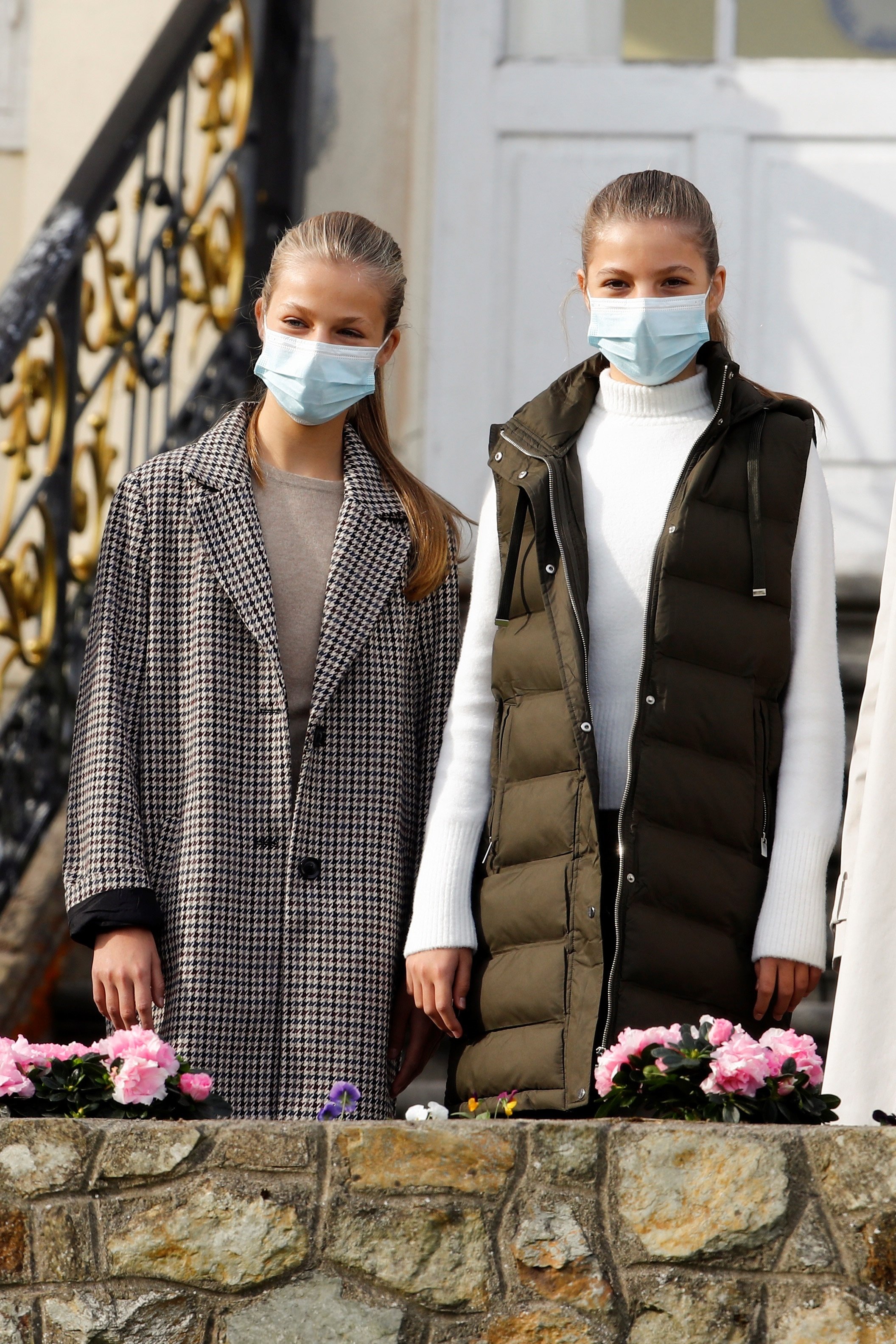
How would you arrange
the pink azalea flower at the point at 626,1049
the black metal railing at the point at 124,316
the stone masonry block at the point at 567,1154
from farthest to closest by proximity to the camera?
1. the black metal railing at the point at 124,316
2. the pink azalea flower at the point at 626,1049
3. the stone masonry block at the point at 567,1154

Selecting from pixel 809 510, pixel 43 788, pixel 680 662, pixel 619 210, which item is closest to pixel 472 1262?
pixel 680 662

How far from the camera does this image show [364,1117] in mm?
2979

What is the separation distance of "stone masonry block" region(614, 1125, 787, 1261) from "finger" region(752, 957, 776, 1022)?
0.38m

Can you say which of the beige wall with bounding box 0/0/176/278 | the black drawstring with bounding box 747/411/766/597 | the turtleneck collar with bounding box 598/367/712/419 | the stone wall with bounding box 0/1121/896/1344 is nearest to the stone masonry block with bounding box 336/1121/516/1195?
the stone wall with bounding box 0/1121/896/1344

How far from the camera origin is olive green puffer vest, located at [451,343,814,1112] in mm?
2713

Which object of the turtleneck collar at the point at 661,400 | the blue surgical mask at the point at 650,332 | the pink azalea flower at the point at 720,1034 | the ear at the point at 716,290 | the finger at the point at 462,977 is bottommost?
the pink azalea flower at the point at 720,1034

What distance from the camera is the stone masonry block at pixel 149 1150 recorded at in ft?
8.09

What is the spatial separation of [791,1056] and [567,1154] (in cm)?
34

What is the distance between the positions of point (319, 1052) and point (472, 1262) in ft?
2.09

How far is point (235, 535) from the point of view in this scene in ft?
10.2

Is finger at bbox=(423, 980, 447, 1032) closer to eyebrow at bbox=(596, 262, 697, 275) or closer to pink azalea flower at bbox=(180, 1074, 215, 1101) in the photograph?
pink azalea flower at bbox=(180, 1074, 215, 1101)

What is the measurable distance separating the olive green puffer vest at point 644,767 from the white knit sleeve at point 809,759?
0.08ft

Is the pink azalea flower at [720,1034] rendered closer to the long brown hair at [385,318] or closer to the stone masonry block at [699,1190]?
the stone masonry block at [699,1190]

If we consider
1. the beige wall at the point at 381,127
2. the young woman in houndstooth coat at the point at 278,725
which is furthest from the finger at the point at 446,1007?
the beige wall at the point at 381,127
